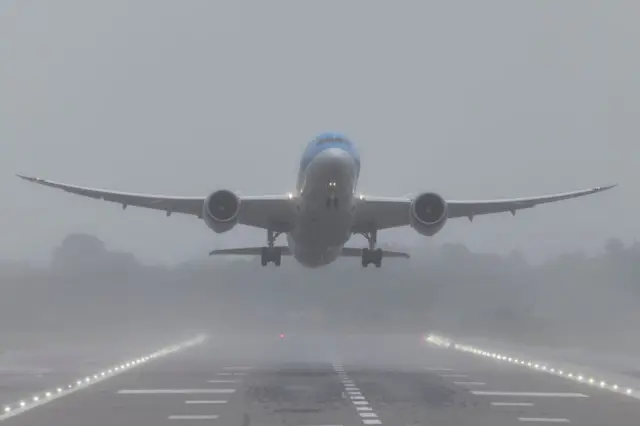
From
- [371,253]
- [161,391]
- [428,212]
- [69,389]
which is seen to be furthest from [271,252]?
[69,389]

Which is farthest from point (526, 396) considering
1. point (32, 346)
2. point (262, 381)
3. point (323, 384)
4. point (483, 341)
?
point (483, 341)

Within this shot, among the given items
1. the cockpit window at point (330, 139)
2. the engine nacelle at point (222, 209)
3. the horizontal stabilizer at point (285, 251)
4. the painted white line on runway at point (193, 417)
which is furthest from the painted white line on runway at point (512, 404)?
the horizontal stabilizer at point (285, 251)

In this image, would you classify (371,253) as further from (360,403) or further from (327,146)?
(360,403)

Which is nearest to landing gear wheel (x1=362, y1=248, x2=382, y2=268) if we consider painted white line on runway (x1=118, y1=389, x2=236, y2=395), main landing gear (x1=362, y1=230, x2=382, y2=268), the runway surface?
main landing gear (x1=362, y1=230, x2=382, y2=268)

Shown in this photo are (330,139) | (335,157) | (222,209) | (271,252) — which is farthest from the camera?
(271,252)

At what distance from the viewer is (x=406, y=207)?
40.9m

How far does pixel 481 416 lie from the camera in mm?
27891

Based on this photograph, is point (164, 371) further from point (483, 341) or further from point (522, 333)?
point (483, 341)

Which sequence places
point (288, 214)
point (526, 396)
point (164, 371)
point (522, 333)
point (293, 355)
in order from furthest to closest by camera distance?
1. point (522, 333)
2. point (293, 355)
3. point (164, 371)
4. point (288, 214)
5. point (526, 396)

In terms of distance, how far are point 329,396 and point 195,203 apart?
12.1 m

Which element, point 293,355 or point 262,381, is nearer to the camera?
point 262,381

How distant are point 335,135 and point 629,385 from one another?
1513 cm

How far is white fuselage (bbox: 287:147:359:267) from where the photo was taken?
36.1 metres

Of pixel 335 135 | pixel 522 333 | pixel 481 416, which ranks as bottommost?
pixel 481 416
